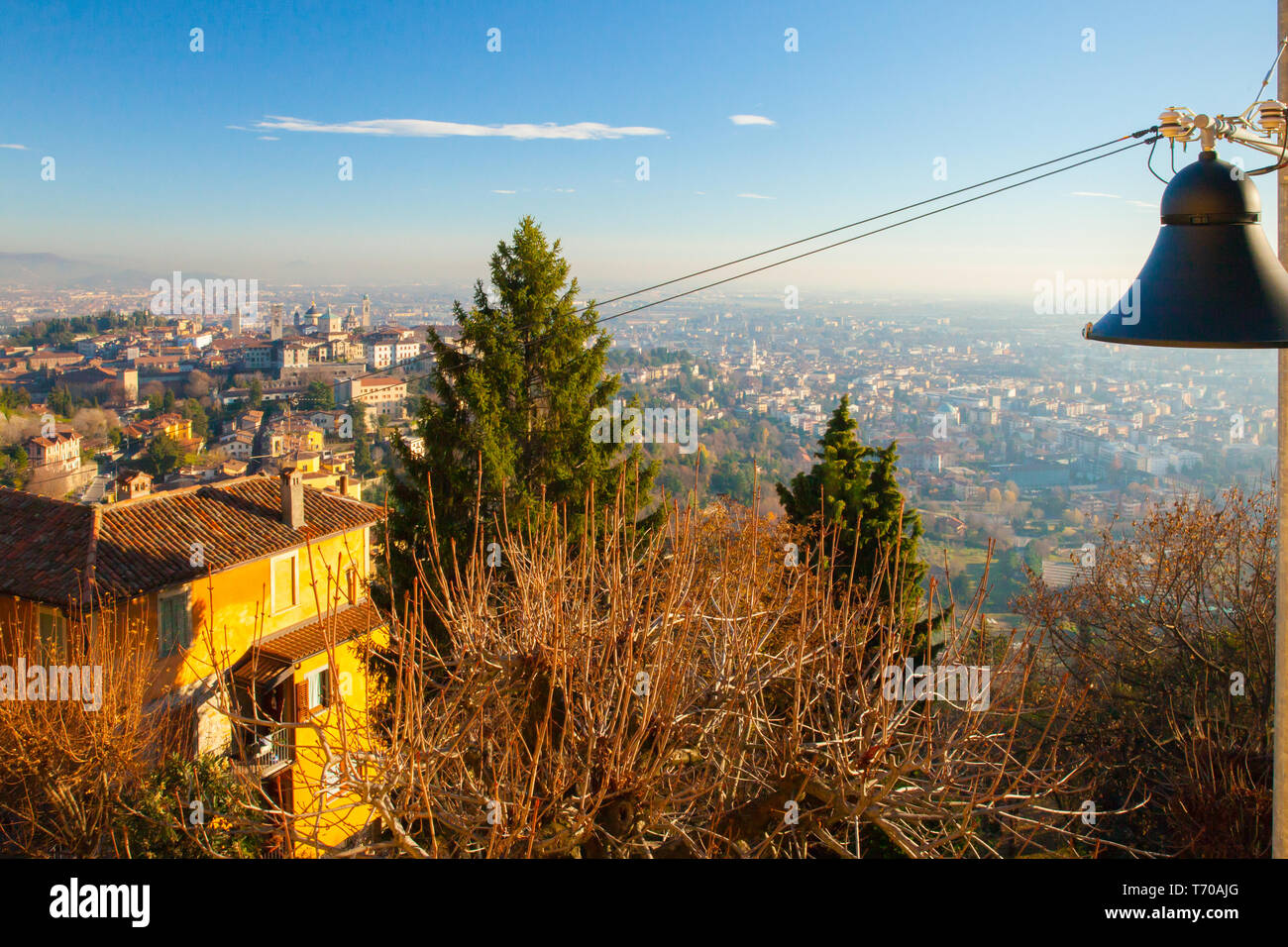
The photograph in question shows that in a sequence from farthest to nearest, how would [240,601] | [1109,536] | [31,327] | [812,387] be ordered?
[31,327] → [812,387] → [240,601] → [1109,536]

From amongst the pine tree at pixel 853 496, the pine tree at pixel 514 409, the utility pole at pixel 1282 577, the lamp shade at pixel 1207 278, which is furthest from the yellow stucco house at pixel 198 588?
the lamp shade at pixel 1207 278

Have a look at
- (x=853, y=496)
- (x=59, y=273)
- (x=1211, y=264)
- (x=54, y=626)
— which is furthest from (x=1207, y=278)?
(x=59, y=273)

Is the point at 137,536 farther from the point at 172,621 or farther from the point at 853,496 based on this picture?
the point at 853,496

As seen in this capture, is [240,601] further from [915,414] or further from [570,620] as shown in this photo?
[915,414]

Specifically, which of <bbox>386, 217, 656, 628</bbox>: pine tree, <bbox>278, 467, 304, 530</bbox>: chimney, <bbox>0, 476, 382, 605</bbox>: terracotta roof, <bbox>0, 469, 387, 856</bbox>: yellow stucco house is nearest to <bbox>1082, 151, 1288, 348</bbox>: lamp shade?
<bbox>386, 217, 656, 628</bbox>: pine tree
